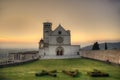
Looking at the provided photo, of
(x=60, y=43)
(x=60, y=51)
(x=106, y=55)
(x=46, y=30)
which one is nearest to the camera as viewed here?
(x=106, y=55)

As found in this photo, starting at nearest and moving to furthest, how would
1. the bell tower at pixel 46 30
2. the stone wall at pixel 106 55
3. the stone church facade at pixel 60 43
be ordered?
the stone wall at pixel 106 55 → the stone church facade at pixel 60 43 → the bell tower at pixel 46 30

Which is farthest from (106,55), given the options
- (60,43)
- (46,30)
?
(46,30)

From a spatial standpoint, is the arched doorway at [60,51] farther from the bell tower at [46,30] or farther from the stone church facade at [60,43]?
the bell tower at [46,30]

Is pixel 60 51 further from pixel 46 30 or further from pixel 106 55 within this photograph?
pixel 106 55

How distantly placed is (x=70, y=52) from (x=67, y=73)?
54.9 feet

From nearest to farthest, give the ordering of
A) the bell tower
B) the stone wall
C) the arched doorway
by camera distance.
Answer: the stone wall, the arched doorway, the bell tower

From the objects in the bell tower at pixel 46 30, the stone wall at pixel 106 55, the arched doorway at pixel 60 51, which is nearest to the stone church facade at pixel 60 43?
the arched doorway at pixel 60 51

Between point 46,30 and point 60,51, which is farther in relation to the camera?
point 46,30

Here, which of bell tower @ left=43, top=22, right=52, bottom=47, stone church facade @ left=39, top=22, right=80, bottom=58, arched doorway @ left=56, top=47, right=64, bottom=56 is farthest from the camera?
bell tower @ left=43, top=22, right=52, bottom=47

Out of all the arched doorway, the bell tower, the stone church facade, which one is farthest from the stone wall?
the bell tower

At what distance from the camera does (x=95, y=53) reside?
2111 cm

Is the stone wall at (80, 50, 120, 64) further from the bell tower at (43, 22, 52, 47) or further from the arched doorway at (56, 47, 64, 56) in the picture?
the bell tower at (43, 22, 52, 47)

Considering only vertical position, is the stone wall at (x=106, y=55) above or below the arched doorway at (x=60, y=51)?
below

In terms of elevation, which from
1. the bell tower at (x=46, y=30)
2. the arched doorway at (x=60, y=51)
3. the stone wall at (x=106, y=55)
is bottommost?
the stone wall at (x=106, y=55)
